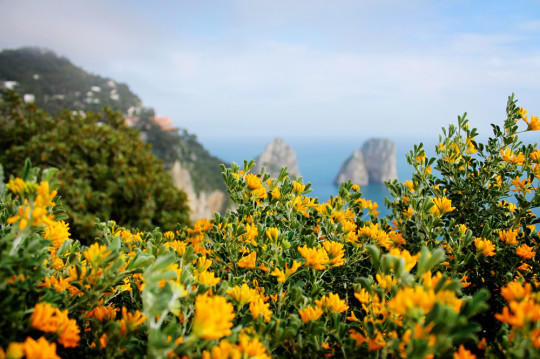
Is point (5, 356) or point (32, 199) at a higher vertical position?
point (32, 199)

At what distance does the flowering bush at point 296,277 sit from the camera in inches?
36.6

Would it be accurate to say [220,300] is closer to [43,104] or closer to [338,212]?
[338,212]

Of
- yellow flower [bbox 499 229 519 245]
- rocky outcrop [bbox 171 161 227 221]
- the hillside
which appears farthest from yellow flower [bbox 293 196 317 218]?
rocky outcrop [bbox 171 161 227 221]

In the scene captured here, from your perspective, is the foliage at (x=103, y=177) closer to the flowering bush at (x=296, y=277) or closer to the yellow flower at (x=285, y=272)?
the flowering bush at (x=296, y=277)

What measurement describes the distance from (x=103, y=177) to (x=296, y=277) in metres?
6.60

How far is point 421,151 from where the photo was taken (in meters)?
2.46

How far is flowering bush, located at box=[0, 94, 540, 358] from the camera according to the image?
930mm

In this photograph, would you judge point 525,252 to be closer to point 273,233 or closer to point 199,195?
point 273,233

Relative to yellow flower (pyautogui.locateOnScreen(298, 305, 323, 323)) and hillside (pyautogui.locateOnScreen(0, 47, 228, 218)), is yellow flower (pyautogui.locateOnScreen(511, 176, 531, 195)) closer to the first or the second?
yellow flower (pyautogui.locateOnScreen(298, 305, 323, 323))

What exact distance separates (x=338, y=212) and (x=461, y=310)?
120 cm

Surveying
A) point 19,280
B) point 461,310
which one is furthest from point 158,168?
point 461,310

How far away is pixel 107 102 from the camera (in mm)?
40969

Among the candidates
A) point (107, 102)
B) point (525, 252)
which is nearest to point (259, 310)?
point (525, 252)

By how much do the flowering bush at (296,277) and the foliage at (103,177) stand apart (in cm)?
505
